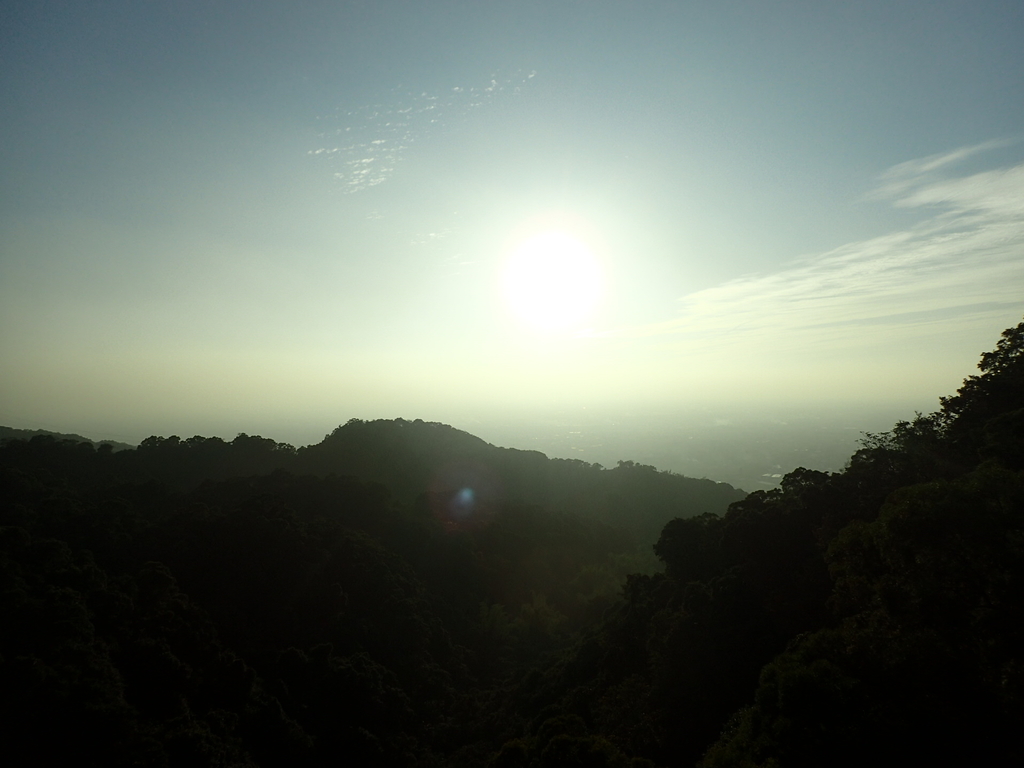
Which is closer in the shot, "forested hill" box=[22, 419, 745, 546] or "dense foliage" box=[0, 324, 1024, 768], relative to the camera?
"dense foliage" box=[0, 324, 1024, 768]

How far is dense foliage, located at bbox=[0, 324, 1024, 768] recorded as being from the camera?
36.6 ft

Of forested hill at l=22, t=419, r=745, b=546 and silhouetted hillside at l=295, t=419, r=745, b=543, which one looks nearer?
forested hill at l=22, t=419, r=745, b=546

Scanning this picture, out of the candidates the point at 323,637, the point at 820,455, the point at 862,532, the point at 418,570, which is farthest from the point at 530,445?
the point at 862,532

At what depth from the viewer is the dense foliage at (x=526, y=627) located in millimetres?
11148

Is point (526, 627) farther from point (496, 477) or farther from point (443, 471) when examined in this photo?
point (496, 477)

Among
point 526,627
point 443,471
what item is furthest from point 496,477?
point 526,627

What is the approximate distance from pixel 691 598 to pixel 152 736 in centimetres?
1943

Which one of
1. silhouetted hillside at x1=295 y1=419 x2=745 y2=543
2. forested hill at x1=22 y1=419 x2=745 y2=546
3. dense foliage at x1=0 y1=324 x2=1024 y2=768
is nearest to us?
dense foliage at x1=0 y1=324 x2=1024 y2=768

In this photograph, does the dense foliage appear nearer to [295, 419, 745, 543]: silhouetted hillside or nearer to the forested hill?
the forested hill

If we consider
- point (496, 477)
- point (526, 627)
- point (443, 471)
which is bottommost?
point (526, 627)

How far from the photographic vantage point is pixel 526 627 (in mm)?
37344

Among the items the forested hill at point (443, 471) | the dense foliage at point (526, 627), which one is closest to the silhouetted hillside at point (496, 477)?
the forested hill at point (443, 471)

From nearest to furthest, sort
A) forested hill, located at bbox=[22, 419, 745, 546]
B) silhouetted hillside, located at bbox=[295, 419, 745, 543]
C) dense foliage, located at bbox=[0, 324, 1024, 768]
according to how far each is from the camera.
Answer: dense foliage, located at bbox=[0, 324, 1024, 768]
forested hill, located at bbox=[22, 419, 745, 546]
silhouetted hillside, located at bbox=[295, 419, 745, 543]

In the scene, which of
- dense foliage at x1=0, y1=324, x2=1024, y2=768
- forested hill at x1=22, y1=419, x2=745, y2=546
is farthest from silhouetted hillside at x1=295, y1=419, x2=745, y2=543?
dense foliage at x1=0, y1=324, x2=1024, y2=768
